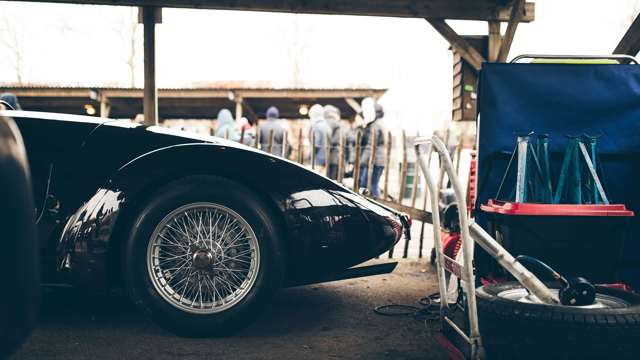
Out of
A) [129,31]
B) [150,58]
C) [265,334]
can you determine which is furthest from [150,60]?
[129,31]

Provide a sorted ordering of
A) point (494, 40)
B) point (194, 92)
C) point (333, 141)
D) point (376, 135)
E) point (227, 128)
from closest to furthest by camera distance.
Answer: point (494, 40)
point (376, 135)
point (227, 128)
point (333, 141)
point (194, 92)

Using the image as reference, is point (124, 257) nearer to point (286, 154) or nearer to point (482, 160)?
point (482, 160)

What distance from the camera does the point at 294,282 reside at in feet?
11.3

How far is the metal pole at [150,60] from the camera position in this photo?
23.4ft

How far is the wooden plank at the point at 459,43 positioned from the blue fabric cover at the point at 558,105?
382 centimetres

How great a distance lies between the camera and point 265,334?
11.0ft

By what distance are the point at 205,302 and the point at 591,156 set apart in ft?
7.69

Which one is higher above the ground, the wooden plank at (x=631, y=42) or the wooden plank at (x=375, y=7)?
the wooden plank at (x=375, y=7)

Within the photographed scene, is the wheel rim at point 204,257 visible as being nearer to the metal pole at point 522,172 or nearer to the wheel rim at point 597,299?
the wheel rim at point 597,299

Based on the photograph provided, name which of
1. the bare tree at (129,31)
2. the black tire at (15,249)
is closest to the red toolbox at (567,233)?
the black tire at (15,249)

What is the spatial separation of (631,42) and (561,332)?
3.45 meters

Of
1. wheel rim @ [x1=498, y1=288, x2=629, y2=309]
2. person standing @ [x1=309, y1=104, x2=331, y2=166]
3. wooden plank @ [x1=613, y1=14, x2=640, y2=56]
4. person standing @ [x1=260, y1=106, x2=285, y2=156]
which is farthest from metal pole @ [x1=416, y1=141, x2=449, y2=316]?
person standing @ [x1=260, y1=106, x2=285, y2=156]

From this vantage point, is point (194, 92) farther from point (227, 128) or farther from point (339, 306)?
point (339, 306)

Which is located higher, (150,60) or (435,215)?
(150,60)
